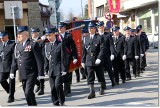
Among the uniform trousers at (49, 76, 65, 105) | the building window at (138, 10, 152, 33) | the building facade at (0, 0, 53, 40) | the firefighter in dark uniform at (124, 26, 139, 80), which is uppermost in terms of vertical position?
the building facade at (0, 0, 53, 40)

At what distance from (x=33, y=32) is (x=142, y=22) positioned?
4.79 metres

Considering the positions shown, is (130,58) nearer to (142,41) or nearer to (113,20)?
(142,41)

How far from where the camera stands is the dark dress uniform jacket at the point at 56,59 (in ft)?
22.0

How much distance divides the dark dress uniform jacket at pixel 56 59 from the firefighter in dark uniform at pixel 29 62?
396 mm

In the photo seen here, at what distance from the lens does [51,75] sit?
6.76m

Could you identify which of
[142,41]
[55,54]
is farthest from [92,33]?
[142,41]

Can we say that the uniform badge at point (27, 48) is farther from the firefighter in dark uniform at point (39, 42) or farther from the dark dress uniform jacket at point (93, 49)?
the firefighter in dark uniform at point (39, 42)

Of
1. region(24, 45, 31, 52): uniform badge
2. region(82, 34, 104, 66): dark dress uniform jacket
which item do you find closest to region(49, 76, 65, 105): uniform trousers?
region(24, 45, 31, 52): uniform badge

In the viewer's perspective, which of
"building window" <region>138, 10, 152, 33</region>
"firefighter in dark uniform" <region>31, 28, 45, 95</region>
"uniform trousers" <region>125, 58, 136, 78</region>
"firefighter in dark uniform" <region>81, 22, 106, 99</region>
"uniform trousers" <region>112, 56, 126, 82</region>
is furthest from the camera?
"building window" <region>138, 10, 152, 33</region>

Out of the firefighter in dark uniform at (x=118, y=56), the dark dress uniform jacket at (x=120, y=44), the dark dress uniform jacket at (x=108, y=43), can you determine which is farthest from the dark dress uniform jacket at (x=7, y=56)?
the dark dress uniform jacket at (x=120, y=44)

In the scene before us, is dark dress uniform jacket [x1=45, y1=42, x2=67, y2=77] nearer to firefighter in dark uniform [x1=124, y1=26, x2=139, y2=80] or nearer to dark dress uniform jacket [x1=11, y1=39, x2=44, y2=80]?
dark dress uniform jacket [x1=11, y1=39, x2=44, y2=80]

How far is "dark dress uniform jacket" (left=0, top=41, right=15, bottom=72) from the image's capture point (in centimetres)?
802

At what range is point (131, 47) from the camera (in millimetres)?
10281

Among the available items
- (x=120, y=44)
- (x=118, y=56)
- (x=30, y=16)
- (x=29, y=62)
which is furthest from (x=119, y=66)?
(x=30, y=16)
